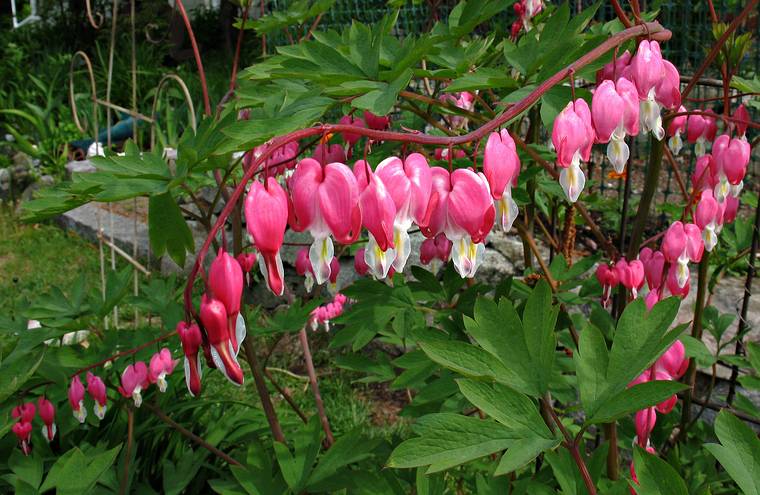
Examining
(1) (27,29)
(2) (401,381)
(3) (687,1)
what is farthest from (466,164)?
(1) (27,29)

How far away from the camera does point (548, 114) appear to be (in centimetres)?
111

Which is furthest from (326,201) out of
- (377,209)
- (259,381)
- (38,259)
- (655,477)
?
(38,259)

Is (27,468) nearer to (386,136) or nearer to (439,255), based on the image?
(439,255)

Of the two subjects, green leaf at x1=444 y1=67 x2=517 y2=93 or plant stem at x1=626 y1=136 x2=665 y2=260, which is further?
plant stem at x1=626 y1=136 x2=665 y2=260

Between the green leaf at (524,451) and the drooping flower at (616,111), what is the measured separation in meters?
0.38

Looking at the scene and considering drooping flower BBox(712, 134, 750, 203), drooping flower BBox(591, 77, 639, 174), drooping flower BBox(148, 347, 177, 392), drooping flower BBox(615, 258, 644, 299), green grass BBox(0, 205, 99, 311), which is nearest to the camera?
drooping flower BBox(591, 77, 639, 174)

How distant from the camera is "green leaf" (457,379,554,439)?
37.3 inches

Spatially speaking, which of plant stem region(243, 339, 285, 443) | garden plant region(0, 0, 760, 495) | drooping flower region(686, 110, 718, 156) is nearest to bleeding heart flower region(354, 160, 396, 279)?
garden plant region(0, 0, 760, 495)

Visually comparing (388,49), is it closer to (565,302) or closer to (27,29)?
(565,302)

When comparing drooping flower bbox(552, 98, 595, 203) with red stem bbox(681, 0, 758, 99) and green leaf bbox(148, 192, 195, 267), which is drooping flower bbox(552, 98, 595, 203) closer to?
red stem bbox(681, 0, 758, 99)

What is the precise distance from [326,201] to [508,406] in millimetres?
353

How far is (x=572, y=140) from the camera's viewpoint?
0.98 meters

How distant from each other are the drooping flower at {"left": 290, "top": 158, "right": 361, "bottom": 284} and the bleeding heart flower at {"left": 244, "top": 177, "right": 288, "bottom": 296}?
3cm

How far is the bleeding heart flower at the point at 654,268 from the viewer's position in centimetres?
145
